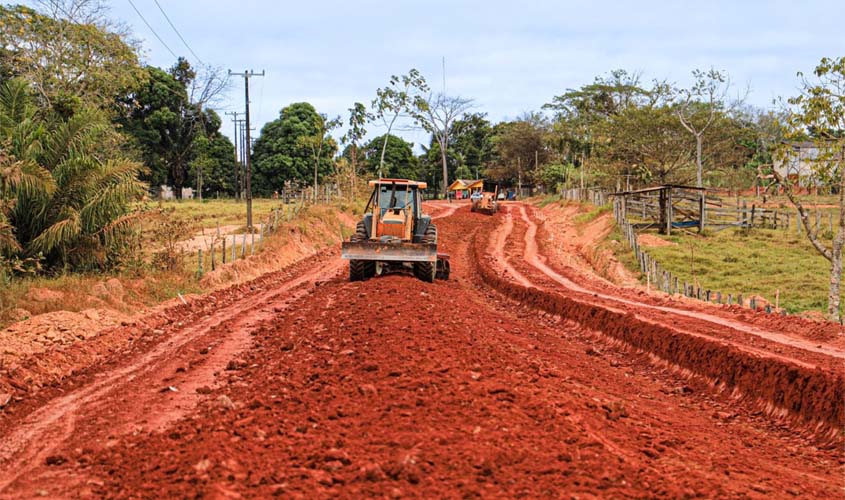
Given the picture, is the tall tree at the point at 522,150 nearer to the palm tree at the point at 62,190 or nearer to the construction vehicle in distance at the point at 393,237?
the construction vehicle in distance at the point at 393,237

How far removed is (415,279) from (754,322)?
798cm

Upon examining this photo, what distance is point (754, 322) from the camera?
14.2 m

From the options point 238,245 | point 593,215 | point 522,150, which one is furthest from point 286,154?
point 238,245

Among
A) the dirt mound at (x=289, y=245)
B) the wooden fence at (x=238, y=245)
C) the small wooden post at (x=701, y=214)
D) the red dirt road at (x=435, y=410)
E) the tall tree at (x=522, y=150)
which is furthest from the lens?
the tall tree at (x=522, y=150)

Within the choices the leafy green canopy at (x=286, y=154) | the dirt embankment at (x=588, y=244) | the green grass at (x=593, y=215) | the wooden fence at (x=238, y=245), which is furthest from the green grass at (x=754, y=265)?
the leafy green canopy at (x=286, y=154)

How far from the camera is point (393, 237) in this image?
18.8 metres

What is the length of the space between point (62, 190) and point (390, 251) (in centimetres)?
782

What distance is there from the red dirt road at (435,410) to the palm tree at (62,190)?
12.2 feet

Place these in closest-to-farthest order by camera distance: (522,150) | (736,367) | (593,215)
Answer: (736,367) → (593,215) → (522,150)

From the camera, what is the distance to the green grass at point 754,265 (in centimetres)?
2312

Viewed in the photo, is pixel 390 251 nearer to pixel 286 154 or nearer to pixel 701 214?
pixel 701 214

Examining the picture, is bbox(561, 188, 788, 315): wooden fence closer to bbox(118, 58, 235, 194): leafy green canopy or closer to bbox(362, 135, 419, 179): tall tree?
bbox(118, 58, 235, 194): leafy green canopy

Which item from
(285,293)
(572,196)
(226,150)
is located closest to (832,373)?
(285,293)

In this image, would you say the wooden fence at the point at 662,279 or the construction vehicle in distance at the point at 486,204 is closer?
the wooden fence at the point at 662,279
